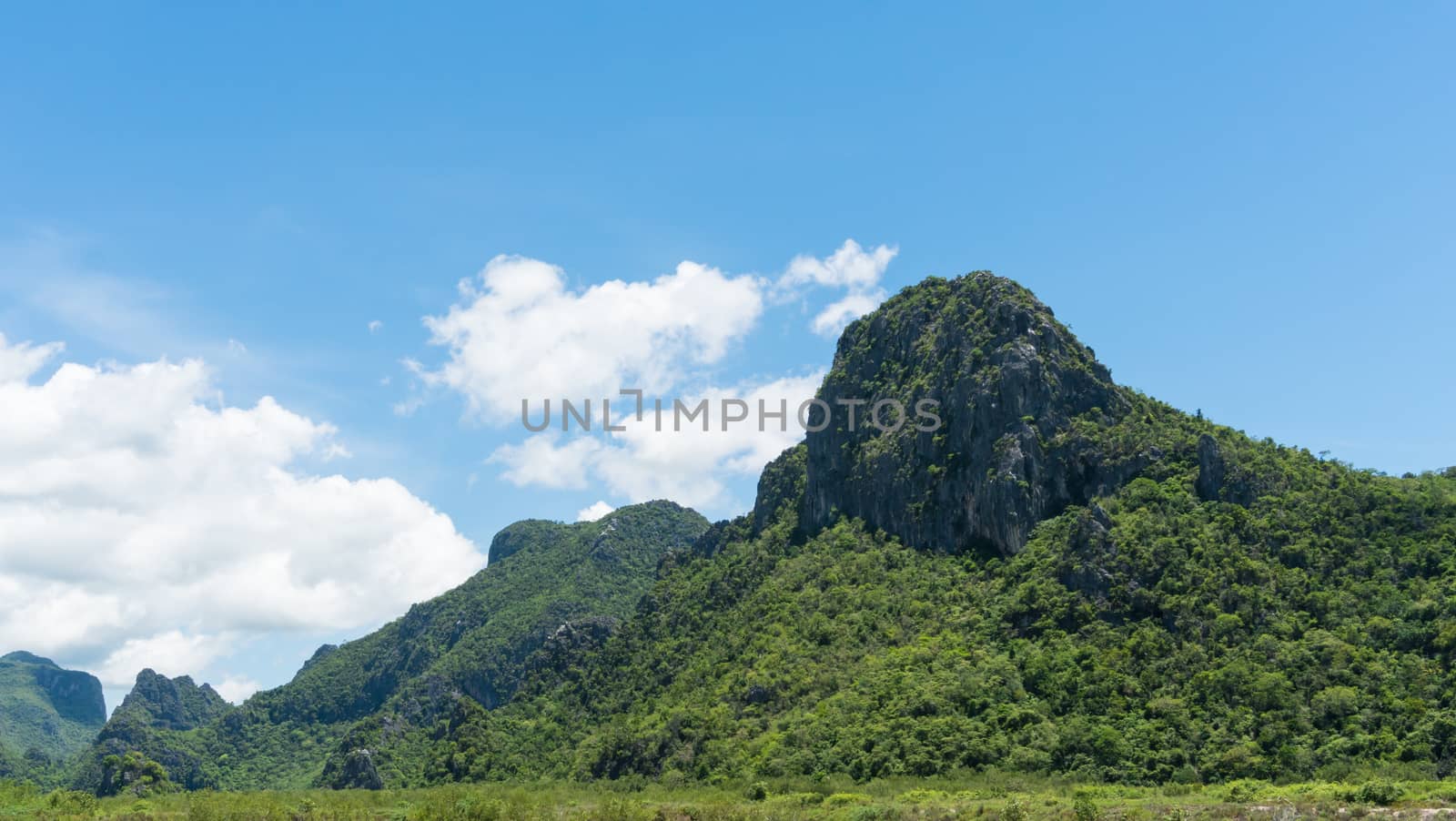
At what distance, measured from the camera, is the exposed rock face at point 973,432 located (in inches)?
4227

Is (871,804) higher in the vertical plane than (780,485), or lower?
lower

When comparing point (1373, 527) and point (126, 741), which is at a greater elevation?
point (1373, 527)

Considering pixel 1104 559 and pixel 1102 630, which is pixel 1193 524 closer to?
pixel 1104 559

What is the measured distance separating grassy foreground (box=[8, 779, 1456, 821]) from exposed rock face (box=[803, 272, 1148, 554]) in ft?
132

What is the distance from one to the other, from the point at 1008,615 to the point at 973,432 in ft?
79.4

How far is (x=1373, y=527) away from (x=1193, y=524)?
13550 millimetres

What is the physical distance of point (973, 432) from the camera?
114m

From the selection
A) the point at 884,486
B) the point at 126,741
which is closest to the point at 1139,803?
the point at 884,486

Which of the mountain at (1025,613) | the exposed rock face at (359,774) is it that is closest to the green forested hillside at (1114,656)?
the mountain at (1025,613)

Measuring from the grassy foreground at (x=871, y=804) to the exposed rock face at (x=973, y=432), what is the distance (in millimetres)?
40234

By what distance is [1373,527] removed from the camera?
89625mm

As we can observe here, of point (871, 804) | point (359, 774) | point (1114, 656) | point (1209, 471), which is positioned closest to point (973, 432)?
point (1209, 471)

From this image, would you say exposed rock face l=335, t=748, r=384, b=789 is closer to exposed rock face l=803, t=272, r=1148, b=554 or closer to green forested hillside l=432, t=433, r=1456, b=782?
green forested hillside l=432, t=433, r=1456, b=782

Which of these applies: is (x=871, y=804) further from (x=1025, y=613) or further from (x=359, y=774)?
(x=359, y=774)
